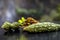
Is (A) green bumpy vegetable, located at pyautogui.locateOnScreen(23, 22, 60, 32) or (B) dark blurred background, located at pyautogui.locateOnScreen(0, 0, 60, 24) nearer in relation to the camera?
(A) green bumpy vegetable, located at pyautogui.locateOnScreen(23, 22, 60, 32)

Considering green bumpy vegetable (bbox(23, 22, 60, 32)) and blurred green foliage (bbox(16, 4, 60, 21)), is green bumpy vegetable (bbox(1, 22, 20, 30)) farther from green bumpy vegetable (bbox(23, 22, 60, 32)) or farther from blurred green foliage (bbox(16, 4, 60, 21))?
blurred green foliage (bbox(16, 4, 60, 21))

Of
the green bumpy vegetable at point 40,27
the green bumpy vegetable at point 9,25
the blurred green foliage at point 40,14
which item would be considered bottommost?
the green bumpy vegetable at point 40,27

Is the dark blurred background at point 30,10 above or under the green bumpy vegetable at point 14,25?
above

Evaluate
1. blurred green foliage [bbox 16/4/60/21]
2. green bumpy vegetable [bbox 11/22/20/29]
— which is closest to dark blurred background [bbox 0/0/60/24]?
blurred green foliage [bbox 16/4/60/21]

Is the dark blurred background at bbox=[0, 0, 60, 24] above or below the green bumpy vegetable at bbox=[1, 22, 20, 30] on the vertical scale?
above

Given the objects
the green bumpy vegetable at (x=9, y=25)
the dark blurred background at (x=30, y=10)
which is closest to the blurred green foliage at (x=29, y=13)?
the dark blurred background at (x=30, y=10)

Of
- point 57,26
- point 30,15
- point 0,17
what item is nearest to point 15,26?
point 57,26

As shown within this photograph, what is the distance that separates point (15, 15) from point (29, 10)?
13 cm

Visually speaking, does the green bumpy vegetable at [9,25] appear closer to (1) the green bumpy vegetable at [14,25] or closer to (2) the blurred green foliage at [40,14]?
(1) the green bumpy vegetable at [14,25]

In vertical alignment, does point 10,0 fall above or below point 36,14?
above

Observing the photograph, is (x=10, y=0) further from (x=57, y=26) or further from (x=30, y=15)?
(x=57, y=26)

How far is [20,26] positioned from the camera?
826 millimetres

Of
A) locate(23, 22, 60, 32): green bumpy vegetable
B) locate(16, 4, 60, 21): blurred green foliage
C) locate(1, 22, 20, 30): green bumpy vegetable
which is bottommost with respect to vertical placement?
locate(23, 22, 60, 32): green bumpy vegetable

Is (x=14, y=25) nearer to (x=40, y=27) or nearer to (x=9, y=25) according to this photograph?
(x=9, y=25)
